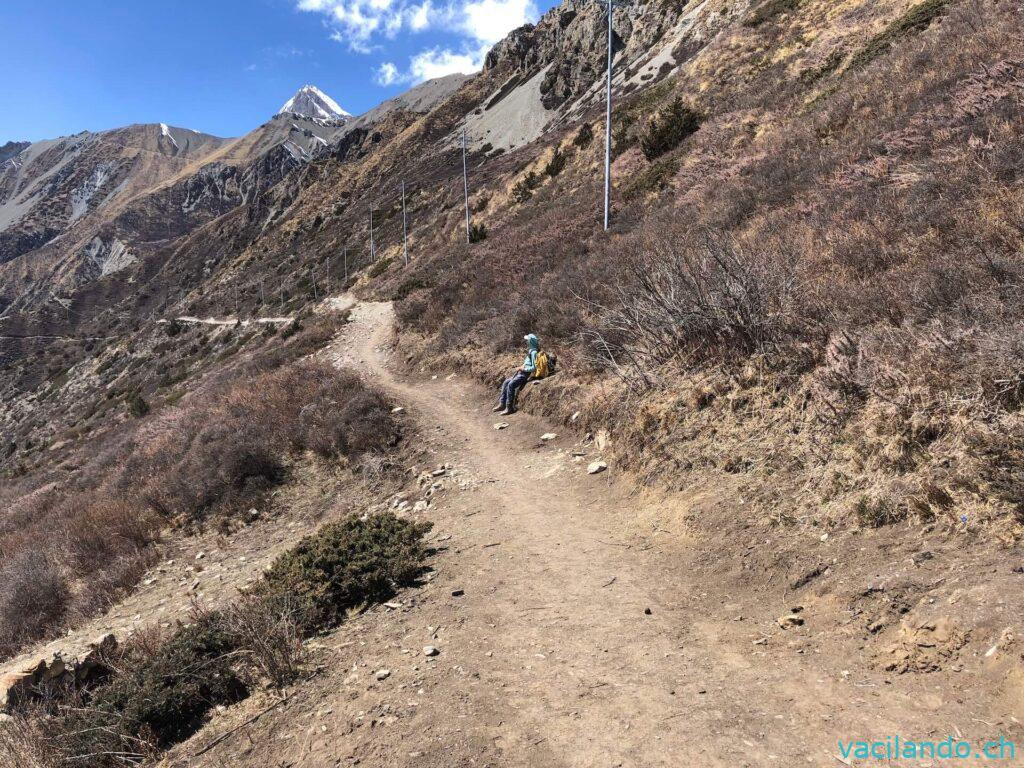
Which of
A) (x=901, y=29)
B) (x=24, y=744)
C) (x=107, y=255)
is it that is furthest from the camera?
(x=107, y=255)

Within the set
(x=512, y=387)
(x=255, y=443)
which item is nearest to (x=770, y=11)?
(x=512, y=387)

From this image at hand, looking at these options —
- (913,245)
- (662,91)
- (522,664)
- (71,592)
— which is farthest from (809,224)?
(662,91)

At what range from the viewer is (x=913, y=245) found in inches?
282

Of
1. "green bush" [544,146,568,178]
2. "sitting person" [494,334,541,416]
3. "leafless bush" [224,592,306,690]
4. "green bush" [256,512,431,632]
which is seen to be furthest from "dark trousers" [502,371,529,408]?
"green bush" [544,146,568,178]

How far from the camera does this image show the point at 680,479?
627 centimetres

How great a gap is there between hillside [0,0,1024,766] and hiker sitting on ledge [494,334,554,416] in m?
0.37

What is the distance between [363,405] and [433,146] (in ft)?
273

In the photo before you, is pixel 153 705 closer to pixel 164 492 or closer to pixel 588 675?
pixel 588 675

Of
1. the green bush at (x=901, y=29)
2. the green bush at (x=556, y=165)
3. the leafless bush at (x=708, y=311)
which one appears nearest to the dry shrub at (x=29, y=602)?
the leafless bush at (x=708, y=311)

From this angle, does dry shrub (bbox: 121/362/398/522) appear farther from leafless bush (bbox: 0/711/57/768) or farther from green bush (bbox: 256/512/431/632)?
leafless bush (bbox: 0/711/57/768)

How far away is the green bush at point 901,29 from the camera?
18.6m

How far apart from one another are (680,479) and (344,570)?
12.8 feet

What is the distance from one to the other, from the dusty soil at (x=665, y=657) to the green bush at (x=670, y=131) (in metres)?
21.6

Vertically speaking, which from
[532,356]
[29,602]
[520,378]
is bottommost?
[520,378]
